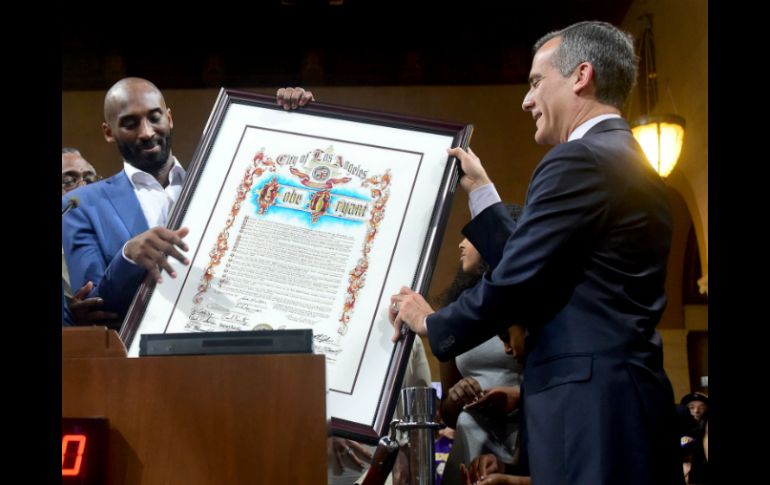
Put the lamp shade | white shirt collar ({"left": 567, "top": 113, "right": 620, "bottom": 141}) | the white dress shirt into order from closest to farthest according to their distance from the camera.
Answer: white shirt collar ({"left": 567, "top": 113, "right": 620, "bottom": 141})
the white dress shirt
the lamp shade

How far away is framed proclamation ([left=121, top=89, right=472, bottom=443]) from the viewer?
227 centimetres

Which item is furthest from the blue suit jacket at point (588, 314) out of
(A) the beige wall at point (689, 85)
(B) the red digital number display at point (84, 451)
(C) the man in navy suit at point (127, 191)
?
(A) the beige wall at point (689, 85)

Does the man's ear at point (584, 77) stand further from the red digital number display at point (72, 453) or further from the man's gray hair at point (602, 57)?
the red digital number display at point (72, 453)

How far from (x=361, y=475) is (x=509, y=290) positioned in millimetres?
1487

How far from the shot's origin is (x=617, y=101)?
2.25 metres

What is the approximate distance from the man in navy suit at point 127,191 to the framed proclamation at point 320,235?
0.20m

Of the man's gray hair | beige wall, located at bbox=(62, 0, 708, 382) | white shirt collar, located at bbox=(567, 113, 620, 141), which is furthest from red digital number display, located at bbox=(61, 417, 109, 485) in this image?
beige wall, located at bbox=(62, 0, 708, 382)

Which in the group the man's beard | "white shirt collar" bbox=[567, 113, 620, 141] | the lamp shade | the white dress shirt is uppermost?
the lamp shade

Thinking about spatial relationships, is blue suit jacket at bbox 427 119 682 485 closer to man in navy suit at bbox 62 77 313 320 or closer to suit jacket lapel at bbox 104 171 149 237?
man in navy suit at bbox 62 77 313 320

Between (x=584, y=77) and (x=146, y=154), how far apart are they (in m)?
1.47

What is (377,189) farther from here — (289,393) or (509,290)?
(289,393)

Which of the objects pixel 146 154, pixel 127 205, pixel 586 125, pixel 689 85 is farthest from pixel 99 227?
pixel 689 85

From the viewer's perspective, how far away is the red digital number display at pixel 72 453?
4.97 feet
